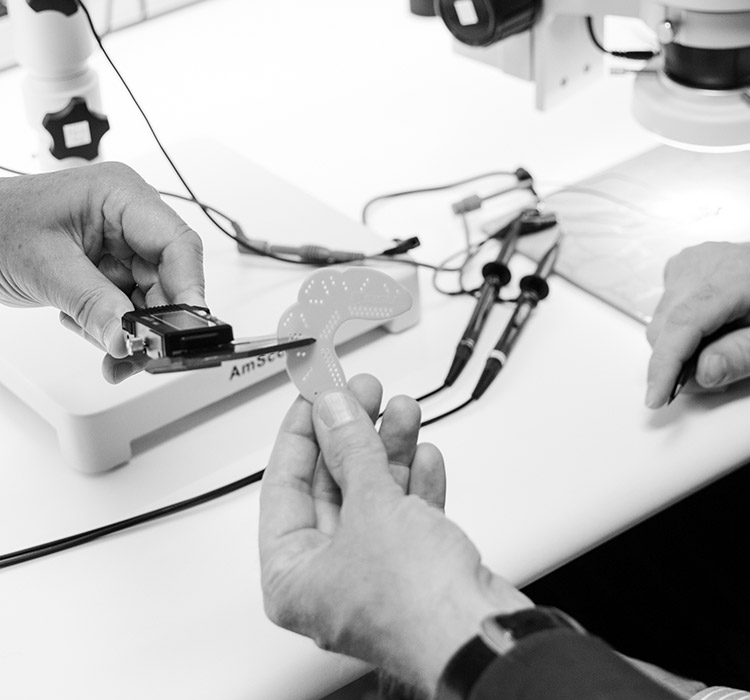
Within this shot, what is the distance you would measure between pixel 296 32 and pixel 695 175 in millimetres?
664

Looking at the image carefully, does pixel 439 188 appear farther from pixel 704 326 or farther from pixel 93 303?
pixel 93 303

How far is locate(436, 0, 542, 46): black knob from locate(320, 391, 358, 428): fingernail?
51 centimetres

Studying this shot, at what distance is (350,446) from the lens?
0.68 metres

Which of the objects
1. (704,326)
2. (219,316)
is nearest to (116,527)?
(219,316)

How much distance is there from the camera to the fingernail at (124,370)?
87 cm

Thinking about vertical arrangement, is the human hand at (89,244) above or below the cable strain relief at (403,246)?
above


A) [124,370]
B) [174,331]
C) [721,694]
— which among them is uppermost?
[174,331]

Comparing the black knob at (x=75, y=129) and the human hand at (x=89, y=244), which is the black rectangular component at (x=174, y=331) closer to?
the human hand at (x=89, y=244)

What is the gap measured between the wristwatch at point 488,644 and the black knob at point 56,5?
28.7 inches

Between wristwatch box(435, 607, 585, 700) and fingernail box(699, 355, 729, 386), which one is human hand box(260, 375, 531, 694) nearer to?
wristwatch box(435, 607, 585, 700)

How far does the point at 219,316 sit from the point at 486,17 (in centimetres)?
39

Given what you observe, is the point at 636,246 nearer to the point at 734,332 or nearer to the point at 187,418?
the point at 734,332

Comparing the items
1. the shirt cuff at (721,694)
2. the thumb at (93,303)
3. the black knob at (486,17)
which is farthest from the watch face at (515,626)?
the black knob at (486,17)

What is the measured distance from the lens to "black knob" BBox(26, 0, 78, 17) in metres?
1.01
